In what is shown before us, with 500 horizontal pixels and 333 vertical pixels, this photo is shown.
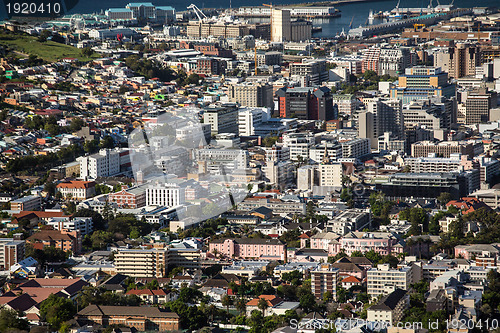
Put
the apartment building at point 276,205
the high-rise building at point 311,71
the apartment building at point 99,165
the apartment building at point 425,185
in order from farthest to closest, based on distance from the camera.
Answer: the high-rise building at point 311,71 < the apartment building at point 99,165 < the apartment building at point 425,185 < the apartment building at point 276,205

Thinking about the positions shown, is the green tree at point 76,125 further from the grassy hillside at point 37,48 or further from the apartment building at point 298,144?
the grassy hillside at point 37,48

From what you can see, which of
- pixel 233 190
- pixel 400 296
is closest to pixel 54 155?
pixel 233 190

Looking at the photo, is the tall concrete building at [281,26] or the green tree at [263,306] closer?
the green tree at [263,306]

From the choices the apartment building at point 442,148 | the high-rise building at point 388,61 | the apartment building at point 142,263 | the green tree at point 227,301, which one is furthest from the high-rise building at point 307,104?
the green tree at point 227,301

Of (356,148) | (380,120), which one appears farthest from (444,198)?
(380,120)

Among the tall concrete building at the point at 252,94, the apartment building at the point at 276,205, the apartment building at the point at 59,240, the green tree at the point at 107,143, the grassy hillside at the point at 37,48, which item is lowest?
the apartment building at the point at 59,240

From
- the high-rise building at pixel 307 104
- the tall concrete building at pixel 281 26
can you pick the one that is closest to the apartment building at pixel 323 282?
the high-rise building at pixel 307 104

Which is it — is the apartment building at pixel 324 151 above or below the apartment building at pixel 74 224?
above

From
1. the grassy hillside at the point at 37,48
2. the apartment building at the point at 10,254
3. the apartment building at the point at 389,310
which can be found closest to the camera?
the apartment building at the point at 389,310
